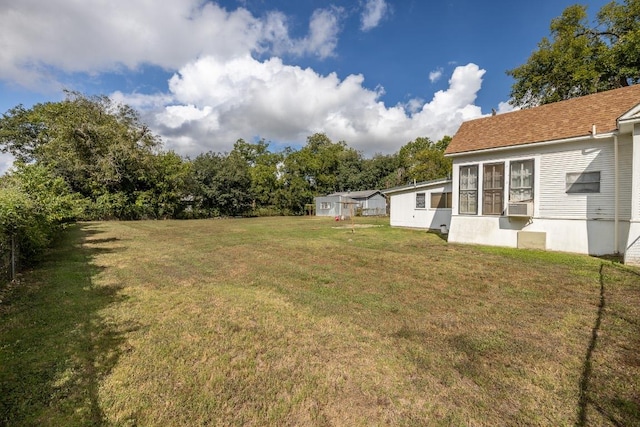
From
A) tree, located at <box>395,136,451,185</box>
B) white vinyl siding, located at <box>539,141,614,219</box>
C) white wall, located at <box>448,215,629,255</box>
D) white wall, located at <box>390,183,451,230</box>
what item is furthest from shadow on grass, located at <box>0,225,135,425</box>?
tree, located at <box>395,136,451,185</box>

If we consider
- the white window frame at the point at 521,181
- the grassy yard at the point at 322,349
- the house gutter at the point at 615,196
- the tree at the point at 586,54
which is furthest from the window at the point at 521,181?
the tree at the point at 586,54

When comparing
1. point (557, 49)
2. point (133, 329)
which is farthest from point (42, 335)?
point (557, 49)

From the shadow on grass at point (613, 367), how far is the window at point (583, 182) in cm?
Answer: 526

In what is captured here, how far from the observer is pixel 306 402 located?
7.97ft

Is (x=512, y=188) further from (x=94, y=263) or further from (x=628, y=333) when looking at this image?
(x=94, y=263)

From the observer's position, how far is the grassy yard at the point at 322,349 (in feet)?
7.72

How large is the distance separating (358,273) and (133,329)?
4480 mm

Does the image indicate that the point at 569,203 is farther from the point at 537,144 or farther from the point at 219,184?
the point at 219,184

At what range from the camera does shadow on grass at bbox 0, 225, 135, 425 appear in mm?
2373

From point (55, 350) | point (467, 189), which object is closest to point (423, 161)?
point (467, 189)

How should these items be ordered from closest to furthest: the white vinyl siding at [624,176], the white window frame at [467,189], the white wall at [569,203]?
the white vinyl siding at [624,176] → the white wall at [569,203] → the white window frame at [467,189]

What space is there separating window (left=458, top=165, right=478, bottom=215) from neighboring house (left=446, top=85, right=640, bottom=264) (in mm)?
37

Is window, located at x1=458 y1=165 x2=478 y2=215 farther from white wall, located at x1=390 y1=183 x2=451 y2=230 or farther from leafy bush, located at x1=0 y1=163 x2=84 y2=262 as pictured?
leafy bush, located at x1=0 y1=163 x2=84 y2=262

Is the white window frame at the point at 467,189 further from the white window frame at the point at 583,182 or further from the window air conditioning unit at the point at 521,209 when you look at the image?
the white window frame at the point at 583,182
